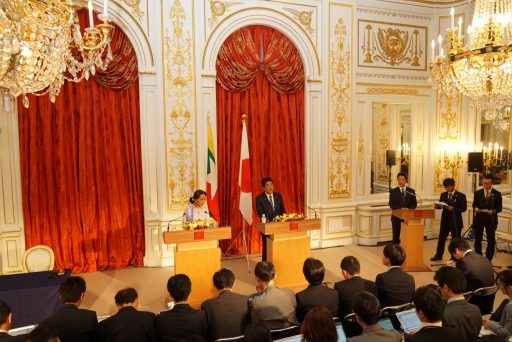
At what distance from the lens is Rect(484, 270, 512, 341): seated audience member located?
2818mm

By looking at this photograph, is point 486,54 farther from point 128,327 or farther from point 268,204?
point 128,327

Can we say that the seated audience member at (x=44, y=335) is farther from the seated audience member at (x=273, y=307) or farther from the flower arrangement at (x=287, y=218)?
the flower arrangement at (x=287, y=218)

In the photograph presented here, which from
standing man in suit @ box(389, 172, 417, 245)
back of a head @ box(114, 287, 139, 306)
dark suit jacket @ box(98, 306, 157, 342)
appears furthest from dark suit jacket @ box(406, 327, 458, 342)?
standing man in suit @ box(389, 172, 417, 245)

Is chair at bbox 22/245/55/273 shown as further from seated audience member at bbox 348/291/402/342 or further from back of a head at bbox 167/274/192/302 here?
seated audience member at bbox 348/291/402/342

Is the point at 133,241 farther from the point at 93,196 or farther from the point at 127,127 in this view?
the point at 127,127

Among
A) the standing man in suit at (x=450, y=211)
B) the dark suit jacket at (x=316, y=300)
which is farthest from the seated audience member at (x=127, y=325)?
the standing man in suit at (x=450, y=211)

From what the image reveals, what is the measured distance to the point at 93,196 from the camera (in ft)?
19.3

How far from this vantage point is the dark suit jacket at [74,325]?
2707 mm

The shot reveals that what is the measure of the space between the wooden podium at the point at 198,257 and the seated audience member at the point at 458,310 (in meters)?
2.66

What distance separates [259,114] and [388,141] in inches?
108

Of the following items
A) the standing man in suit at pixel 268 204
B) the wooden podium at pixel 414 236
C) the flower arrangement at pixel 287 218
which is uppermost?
the standing man in suit at pixel 268 204

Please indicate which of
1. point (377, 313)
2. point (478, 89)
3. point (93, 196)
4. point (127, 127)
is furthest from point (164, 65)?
point (377, 313)

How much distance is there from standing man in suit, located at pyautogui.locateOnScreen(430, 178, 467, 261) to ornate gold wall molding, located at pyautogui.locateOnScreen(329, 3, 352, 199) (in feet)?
5.43

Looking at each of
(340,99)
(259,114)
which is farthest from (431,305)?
(340,99)
